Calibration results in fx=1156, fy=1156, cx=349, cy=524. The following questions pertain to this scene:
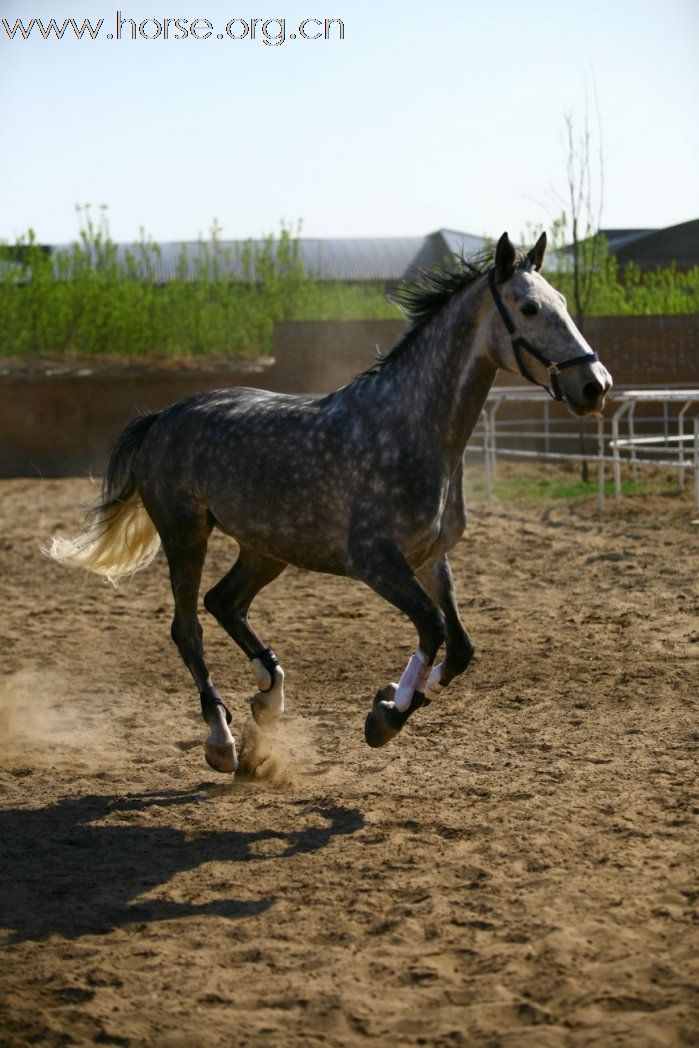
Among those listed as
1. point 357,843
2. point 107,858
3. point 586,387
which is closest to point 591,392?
point 586,387

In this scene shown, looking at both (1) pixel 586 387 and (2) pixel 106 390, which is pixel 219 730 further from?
(2) pixel 106 390

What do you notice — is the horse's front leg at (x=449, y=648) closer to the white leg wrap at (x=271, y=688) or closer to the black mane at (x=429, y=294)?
the white leg wrap at (x=271, y=688)

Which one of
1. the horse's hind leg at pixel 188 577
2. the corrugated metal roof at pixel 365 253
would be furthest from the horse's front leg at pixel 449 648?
the corrugated metal roof at pixel 365 253

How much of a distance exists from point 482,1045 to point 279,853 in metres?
1.52

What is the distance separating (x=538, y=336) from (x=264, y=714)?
2.15 metres

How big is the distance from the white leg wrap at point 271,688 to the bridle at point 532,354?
1847mm

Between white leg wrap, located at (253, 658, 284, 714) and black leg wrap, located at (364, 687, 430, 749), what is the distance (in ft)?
2.92

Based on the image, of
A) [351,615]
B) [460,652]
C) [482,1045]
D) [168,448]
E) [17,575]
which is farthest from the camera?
[17,575]

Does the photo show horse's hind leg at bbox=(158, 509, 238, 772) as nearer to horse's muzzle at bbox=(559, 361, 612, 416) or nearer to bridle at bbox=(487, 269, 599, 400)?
bridle at bbox=(487, 269, 599, 400)

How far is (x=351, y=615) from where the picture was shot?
8500mm

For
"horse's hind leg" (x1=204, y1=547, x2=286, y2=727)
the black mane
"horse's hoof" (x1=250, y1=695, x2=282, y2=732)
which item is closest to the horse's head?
the black mane

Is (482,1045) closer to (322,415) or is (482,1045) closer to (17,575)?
(322,415)

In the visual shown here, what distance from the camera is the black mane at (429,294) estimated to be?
4.78 metres

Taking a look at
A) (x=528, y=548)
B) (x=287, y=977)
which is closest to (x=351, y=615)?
(x=528, y=548)
